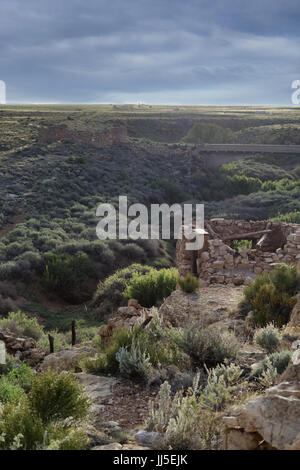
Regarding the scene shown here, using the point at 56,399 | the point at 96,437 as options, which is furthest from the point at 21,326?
the point at 96,437

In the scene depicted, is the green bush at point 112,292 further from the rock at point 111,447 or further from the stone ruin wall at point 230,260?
the rock at point 111,447

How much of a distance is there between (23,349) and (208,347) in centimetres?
542

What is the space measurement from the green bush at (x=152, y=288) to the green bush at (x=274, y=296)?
4083 mm

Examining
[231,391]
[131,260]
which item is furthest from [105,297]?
[231,391]

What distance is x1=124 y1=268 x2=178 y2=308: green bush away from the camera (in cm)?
1267

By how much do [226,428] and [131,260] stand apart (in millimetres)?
16426

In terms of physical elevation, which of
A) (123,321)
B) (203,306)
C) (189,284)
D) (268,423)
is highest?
(268,423)

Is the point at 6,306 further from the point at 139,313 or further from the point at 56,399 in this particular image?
the point at 56,399

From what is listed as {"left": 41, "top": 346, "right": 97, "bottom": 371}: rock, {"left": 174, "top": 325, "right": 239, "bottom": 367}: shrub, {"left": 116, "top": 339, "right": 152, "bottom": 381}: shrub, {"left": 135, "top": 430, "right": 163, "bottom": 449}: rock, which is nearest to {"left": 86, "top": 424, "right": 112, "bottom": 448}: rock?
{"left": 135, "top": 430, "right": 163, "bottom": 449}: rock

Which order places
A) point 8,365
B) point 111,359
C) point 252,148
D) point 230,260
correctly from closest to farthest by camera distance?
point 111,359, point 8,365, point 230,260, point 252,148

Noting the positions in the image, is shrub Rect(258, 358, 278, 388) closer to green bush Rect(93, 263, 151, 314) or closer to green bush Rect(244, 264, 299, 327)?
green bush Rect(244, 264, 299, 327)

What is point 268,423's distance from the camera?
3090mm

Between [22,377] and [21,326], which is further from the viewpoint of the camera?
[21,326]

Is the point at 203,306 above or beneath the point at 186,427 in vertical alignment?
beneath
